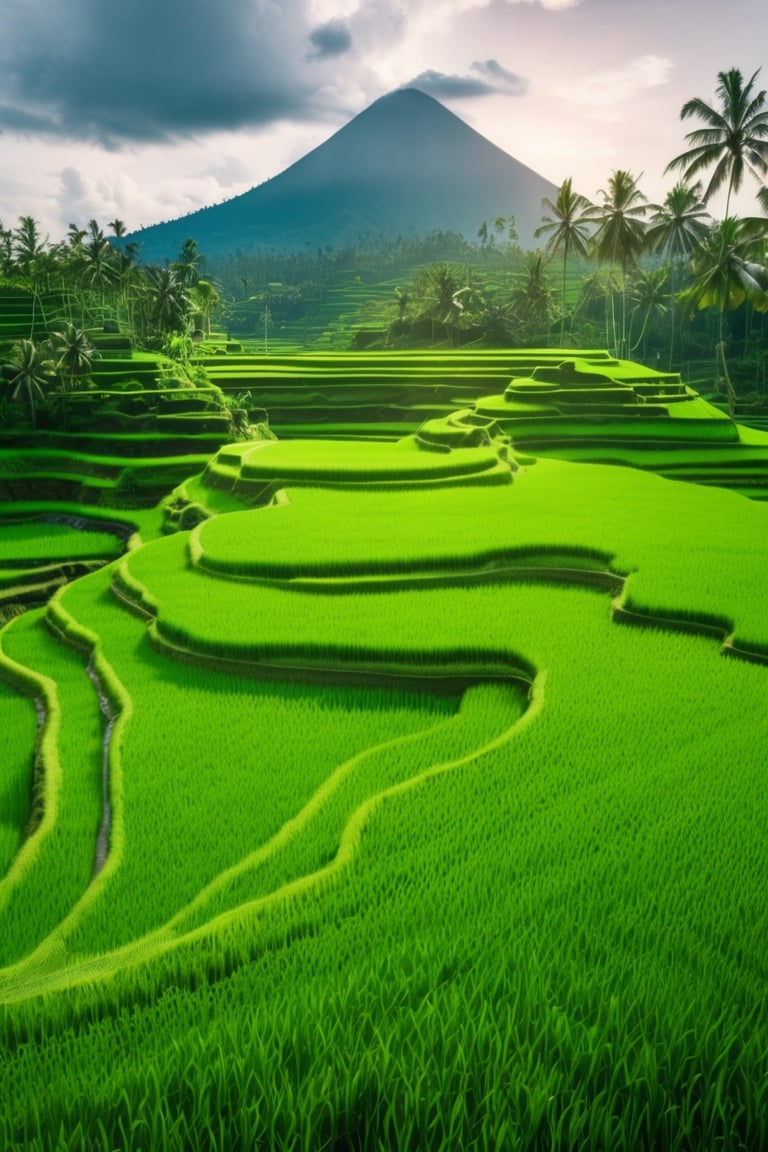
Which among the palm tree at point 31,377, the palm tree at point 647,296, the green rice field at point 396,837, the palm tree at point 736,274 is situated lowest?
the green rice field at point 396,837

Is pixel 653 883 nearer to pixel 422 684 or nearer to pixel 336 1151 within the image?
pixel 336 1151

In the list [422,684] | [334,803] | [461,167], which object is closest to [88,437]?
[422,684]

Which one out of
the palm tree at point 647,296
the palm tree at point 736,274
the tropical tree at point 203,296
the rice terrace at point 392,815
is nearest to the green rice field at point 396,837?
the rice terrace at point 392,815

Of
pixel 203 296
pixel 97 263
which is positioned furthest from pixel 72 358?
pixel 203 296

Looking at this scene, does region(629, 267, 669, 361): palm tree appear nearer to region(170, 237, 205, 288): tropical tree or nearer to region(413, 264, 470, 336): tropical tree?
region(413, 264, 470, 336): tropical tree

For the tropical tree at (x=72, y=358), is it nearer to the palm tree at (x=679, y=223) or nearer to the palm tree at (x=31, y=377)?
the palm tree at (x=31, y=377)

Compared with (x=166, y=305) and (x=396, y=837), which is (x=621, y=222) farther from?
(x=396, y=837)

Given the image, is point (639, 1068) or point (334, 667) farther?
point (334, 667)
